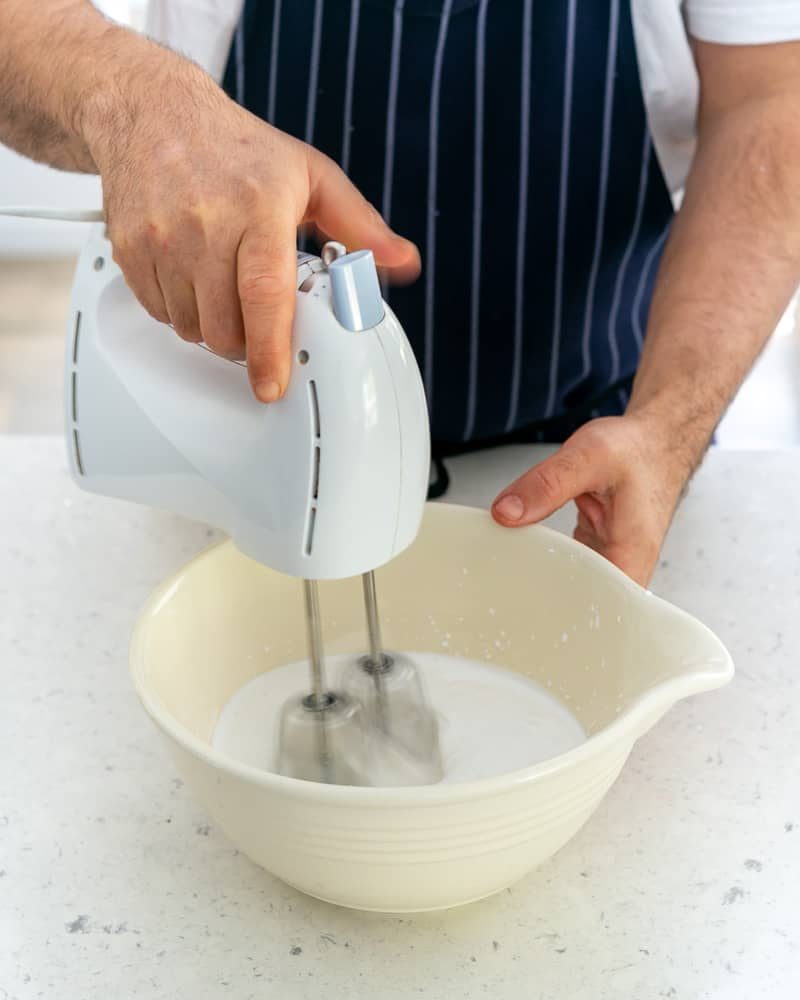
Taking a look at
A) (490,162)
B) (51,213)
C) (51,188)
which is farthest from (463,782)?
(51,188)

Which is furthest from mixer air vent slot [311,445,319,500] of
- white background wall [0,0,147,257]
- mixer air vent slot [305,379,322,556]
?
white background wall [0,0,147,257]

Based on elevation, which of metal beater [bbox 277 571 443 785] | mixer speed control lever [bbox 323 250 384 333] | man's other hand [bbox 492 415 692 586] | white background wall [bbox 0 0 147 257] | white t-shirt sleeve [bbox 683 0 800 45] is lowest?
white background wall [bbox 0 0 147 257]

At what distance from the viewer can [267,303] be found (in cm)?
59

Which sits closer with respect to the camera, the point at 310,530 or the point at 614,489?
the point at 310,530

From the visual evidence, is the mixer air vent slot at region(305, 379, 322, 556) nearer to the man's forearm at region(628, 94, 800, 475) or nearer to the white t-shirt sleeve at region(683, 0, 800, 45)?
the man's forearm at region(628, 94, 800, 475)

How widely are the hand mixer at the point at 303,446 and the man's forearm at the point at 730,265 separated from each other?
0.34 m

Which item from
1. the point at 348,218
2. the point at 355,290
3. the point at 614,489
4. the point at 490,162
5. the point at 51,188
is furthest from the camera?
the point at 51,188

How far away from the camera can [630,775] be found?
2.51ft

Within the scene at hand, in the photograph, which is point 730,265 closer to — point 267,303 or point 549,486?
point 549,486

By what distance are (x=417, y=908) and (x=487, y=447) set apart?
58cm

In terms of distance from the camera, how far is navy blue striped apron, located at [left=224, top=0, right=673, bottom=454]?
1020mm

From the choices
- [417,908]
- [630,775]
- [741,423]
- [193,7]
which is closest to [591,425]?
[630,775]

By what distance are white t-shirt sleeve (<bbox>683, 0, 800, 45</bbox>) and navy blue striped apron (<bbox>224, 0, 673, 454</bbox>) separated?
7cm

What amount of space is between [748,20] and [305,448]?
57 centimetres
